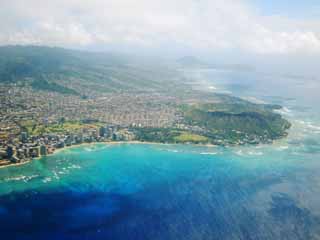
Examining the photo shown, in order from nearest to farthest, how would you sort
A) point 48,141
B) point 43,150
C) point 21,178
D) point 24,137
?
point 21,178
point 43,150
point 48,141
point 24,137

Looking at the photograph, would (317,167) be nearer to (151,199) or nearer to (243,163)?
(243,163)

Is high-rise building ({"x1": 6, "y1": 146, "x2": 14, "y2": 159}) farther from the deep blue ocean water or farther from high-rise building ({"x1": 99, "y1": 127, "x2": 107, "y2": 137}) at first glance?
high-rise building ({"x1": 99, "y1": 127, "x2": 107, "y2": 137})

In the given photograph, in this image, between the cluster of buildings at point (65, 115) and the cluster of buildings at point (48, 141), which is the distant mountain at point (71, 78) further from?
the cluster of buildings at point (48, 141)

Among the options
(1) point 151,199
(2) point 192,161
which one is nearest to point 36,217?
(1) point 151,199

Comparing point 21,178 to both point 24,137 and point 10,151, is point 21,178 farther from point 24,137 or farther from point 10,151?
point 24,137

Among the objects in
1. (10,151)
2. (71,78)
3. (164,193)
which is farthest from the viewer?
(71,78)

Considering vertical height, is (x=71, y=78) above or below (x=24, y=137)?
above

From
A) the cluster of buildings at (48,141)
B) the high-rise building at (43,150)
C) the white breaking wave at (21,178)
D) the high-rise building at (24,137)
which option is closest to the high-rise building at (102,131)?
the cluster of buildings at (48,141)

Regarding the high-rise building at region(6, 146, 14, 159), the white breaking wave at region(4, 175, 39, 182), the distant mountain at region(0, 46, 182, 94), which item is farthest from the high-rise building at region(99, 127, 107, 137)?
the distant mountain at region(0, 46, 182, 94)

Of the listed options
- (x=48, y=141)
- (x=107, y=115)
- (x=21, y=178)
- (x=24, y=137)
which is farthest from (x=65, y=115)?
(x=21, y=178)
